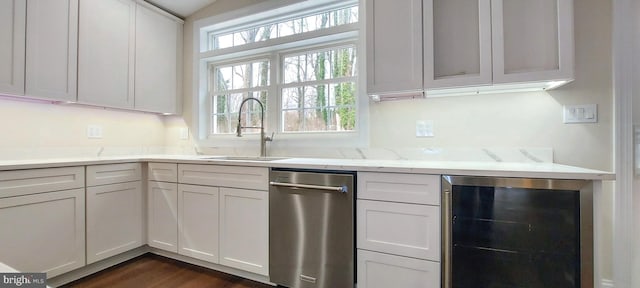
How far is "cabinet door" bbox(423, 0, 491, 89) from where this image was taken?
5.39 ft

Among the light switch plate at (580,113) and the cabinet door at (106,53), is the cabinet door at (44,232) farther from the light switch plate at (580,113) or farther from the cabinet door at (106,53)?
the light switch plate at (580,113)

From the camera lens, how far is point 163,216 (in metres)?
2.35

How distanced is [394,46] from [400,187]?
0.88 m

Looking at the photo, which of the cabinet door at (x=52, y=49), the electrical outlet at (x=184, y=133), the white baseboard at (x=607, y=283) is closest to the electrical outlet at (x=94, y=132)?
the cabinet door at (x=52, y=49)

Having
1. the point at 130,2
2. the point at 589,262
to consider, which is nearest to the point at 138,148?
the point at 130,2

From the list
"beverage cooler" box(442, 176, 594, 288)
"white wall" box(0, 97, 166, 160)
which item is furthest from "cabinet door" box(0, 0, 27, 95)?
"beverage cooler" box(442, 176, 594, 288)

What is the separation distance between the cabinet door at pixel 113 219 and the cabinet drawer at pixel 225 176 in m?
0.47

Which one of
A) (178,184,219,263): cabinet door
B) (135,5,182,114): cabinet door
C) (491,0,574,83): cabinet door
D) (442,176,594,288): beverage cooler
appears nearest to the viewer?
(442,176,594,288): beverage cooler

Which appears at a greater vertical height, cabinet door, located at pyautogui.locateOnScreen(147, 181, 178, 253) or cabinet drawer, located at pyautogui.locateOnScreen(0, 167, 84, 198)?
cabinet drawer, located at pyautogui.locateOnScreen(0, 167, 84, 198)

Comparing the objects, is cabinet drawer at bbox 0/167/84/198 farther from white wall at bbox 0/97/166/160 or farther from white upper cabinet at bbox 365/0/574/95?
white upper cabinet at bbox 365/0/574/95

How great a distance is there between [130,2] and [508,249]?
3.33m

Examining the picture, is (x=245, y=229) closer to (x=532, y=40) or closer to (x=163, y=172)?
(x=163, y=172)

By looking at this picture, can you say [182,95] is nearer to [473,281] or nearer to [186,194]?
[186,194]

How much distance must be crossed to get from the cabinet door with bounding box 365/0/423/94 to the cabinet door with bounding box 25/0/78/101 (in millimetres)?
2204
